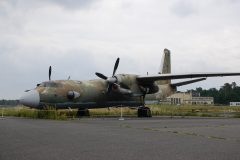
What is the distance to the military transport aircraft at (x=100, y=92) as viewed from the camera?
28.2 metres

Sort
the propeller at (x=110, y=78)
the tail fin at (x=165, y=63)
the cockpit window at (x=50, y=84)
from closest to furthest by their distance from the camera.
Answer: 1. the cockpit window at (x=50, y=84)
2. the propeller at (x=110, y=78)
3. the tail fin at (x=165, y=63)

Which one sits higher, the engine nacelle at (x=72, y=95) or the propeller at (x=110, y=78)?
the propeller at (x=110, y=78)

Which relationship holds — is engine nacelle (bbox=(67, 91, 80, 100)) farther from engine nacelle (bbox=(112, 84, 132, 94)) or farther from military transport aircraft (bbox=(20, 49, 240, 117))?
engine nacelle (bbox=(112, 84, 132, 94))

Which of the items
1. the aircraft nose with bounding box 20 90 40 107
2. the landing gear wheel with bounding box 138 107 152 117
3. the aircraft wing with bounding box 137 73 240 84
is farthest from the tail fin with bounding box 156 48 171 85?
A: the aircraft nose with bounding box 20 90 40 107

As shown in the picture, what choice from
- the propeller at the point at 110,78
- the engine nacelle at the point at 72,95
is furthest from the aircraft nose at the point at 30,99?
the propeller at the point at 110,78

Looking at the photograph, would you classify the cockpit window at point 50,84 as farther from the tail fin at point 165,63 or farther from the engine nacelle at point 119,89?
the tail fin at point 165,63

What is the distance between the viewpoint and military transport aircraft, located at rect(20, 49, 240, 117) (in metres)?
28.2

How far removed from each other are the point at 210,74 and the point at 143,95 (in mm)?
6633

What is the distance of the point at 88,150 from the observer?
9039 millimetres

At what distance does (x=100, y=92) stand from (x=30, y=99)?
286 inches

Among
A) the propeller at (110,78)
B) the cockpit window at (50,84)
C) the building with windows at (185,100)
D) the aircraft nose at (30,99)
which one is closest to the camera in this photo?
the aircraft nose at (30,99)

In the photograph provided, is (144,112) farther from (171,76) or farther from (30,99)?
(30,99)

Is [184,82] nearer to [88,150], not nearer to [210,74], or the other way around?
[210,74]

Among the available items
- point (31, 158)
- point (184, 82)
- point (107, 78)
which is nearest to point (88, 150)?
point (31, 158)
